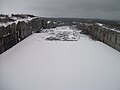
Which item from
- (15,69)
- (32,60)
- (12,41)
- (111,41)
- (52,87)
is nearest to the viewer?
(52,87)

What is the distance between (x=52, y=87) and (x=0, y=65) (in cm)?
168

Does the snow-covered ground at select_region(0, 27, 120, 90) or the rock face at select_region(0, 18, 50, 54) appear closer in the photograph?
the snow-covered ground at select_region(0, 27, 120, 90)

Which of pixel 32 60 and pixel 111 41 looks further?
pixel 111 41

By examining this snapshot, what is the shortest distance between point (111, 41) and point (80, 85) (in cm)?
456

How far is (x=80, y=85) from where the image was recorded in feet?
11.6

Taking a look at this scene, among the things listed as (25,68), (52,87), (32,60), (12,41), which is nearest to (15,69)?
(25,68)

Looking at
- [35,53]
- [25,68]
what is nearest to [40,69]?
[25,68]

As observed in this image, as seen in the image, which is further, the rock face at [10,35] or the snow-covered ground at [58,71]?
the rock face at [10,35]

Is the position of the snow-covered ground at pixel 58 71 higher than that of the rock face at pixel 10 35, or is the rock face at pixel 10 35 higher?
the rock face at pixel 10 35

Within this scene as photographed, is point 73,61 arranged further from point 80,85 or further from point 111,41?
point 111,41

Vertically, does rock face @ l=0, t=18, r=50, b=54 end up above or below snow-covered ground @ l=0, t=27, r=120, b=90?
above

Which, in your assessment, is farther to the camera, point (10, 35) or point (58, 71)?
point (10, 35)

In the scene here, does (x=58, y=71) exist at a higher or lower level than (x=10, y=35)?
lower

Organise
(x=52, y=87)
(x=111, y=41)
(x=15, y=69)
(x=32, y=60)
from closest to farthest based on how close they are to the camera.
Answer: (x=52, y=87), (x=15, y=69), (x=32, y=60), (x=111, y=41)
